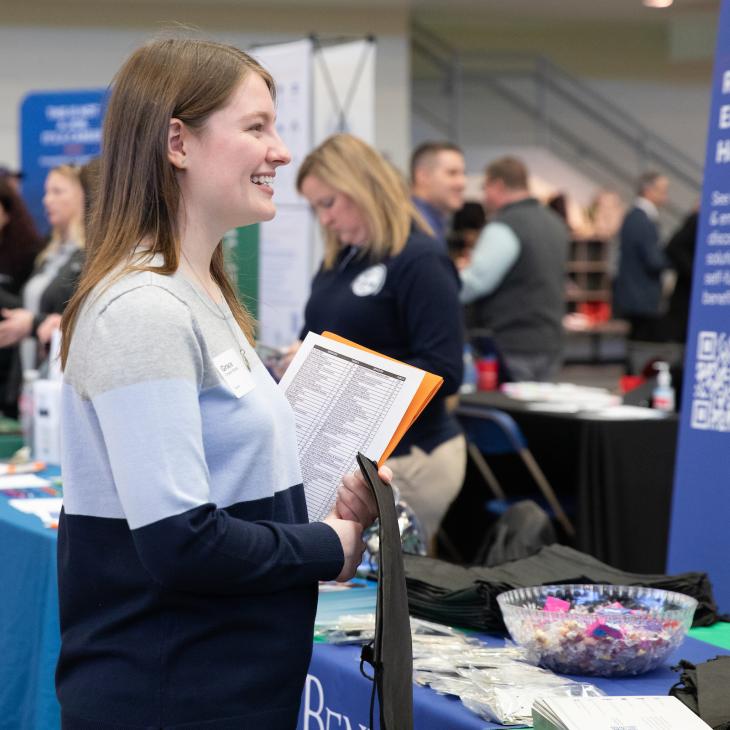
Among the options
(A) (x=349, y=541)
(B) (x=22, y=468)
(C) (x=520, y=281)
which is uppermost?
(A) (x=349, y=541)

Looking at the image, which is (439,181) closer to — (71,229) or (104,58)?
(71,229)

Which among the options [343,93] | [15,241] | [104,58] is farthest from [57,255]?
[104,58]

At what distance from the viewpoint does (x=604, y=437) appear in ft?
13.6

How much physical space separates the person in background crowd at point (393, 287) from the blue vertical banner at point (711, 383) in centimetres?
57

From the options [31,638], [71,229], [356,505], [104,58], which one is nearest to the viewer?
[356,505]

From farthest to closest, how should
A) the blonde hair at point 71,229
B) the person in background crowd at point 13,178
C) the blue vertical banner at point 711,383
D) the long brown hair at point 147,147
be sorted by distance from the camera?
the person in background crowd at point 13,178 < the blonde hair at point 71,229 < the blue vertical banner at point 711,383 < the long brown hair at point 147,147

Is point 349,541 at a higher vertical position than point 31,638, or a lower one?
higher

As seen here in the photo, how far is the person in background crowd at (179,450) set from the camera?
1.16 meters

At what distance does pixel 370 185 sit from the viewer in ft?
9.50

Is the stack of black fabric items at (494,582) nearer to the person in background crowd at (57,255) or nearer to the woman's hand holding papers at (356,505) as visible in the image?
the woman's hand holding papers at (356,505)

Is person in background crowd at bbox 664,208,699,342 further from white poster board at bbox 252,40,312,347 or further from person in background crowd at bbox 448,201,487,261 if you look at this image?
white poster board at bbox 252,40,312,347

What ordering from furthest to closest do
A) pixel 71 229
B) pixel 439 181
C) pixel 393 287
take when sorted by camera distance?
pixel 439 181
pixel 71 229
pixel 393 287

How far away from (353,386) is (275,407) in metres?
0.26

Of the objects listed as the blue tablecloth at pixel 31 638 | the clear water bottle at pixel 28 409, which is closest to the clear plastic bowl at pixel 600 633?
the blue tablecloth at pixel 31 638
